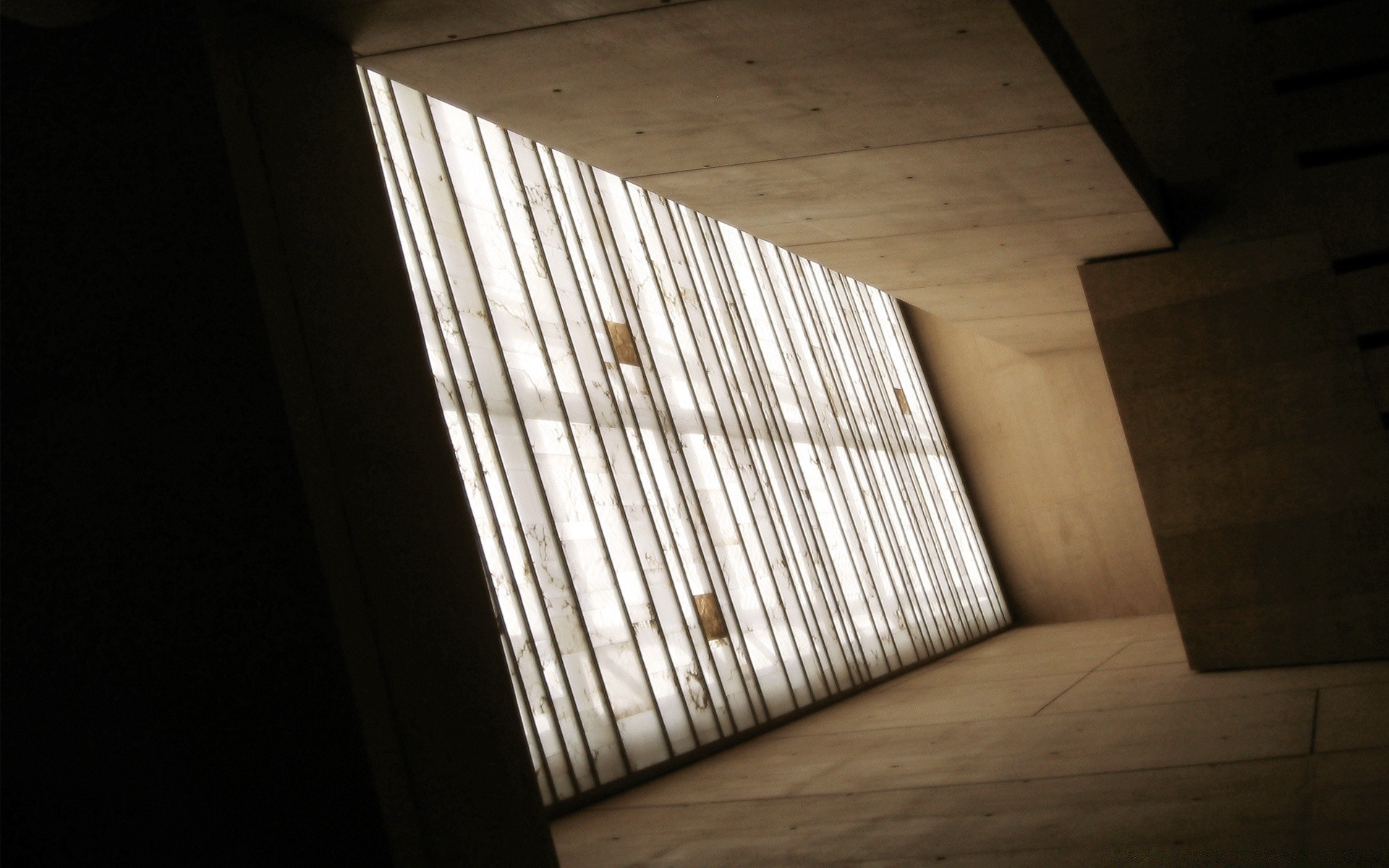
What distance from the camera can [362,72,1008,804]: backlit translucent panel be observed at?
5.72m

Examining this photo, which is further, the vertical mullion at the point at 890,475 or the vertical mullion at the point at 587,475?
the vertical mullion at the point at 890,475

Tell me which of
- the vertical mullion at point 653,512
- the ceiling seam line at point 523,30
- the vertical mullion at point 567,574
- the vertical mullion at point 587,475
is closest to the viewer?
the ceiling seam line at point 523,30

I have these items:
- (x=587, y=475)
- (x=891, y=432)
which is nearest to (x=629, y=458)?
(x=587, y=475)

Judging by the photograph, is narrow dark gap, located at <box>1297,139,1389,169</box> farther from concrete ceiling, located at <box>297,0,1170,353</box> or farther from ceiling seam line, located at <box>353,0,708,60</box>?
ceiling seam line, located at <box>353,0,708,60</box>

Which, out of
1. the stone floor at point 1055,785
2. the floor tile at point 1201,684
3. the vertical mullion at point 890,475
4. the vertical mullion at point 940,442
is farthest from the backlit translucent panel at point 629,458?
the vertical mullion at point 940,442

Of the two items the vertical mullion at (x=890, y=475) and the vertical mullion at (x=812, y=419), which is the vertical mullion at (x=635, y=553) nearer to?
the vertical mullion at (x=812, y=419)

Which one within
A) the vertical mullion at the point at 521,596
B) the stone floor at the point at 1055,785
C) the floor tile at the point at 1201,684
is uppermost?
the vertical mullion at the point at 521,596

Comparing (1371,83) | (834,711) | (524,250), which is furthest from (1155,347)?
(524,250)

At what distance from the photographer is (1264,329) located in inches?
270

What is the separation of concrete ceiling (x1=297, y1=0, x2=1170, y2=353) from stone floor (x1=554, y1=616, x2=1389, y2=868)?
271 centimetres

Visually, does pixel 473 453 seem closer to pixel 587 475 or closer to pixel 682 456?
pixel 587 475

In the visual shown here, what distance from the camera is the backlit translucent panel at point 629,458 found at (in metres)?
5.72

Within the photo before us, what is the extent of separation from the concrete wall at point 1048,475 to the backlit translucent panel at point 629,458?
357 centimetres

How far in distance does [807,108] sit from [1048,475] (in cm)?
983
